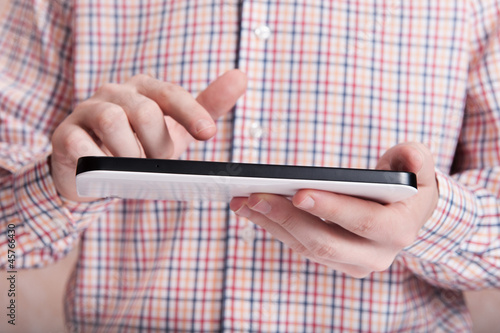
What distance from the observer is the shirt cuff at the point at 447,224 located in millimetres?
590

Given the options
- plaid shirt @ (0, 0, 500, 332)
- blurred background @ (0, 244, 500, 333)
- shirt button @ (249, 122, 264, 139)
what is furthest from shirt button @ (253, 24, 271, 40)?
blurred background @ (0, 244, 500, 333)

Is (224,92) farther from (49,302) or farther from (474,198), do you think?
(49,302)

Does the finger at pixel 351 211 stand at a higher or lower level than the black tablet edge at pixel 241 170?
lower

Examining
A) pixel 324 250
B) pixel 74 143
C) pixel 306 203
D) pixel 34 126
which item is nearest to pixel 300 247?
pixel 324 250

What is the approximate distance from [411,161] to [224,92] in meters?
0.20

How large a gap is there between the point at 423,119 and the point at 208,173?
430 mm

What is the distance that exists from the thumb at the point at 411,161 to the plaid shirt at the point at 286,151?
163 millimetres

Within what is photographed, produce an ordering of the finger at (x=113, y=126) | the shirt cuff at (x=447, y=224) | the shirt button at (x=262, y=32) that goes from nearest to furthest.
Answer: the finger at (x=113, y=126) → the shirt cuff at (x=447, y=224) → the shirt button at (x=262, y=32)

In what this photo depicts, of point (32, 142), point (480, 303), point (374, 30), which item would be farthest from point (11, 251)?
point (480, 303)

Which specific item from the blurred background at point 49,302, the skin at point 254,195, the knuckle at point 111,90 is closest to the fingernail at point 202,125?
the skin at point 254,195

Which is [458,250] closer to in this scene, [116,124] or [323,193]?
[323,193]

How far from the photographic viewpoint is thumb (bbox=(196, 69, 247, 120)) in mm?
535

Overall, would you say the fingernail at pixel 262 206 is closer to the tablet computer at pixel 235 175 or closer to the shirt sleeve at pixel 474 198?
the tablet computer at pixel 235 175

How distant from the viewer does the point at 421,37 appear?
0.71m
